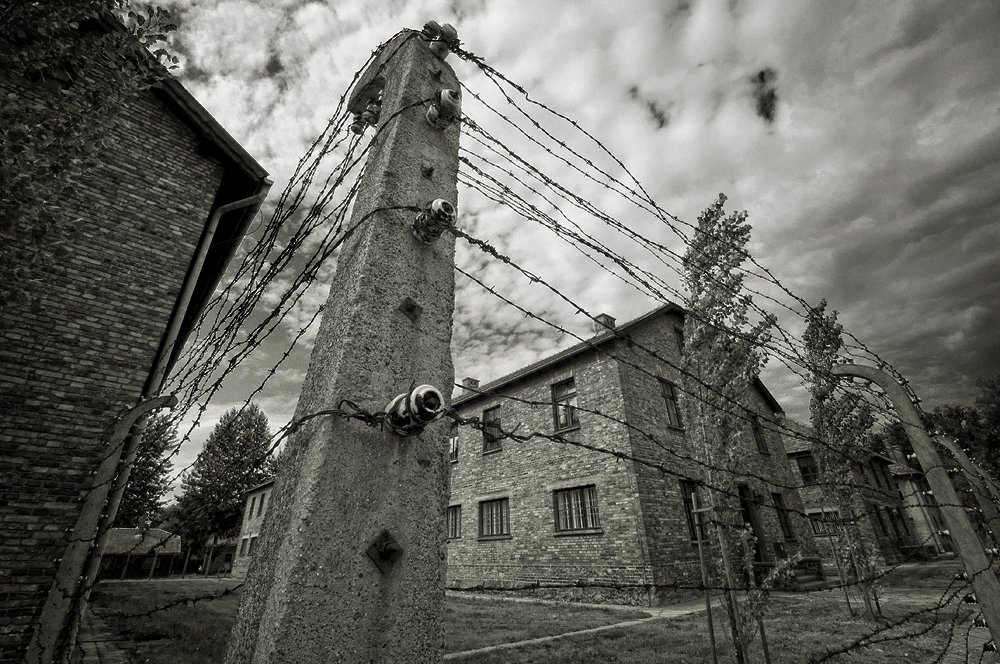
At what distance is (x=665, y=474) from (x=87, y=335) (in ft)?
37.8

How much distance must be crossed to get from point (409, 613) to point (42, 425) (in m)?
5.42

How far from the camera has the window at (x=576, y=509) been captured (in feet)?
37.3

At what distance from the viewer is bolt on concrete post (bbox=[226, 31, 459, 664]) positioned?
1460 millimetres

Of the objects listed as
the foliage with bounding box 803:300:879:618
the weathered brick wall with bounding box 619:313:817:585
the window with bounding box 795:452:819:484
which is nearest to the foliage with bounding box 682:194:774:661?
the weathered brick wall with bounding box 619:313:817:585

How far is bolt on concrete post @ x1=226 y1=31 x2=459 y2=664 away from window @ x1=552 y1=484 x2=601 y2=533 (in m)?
10.5

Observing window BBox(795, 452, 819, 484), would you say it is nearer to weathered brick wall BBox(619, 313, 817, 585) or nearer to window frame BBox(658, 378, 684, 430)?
weathered brick wall BBox(619, 313, 817, 585)

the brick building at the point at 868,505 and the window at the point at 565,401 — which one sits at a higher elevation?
the window at the point at 565,401

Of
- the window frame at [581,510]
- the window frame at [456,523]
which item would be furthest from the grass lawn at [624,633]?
the window frame at [456,523]

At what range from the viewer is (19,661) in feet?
13.2

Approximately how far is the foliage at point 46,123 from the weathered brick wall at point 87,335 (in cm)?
26

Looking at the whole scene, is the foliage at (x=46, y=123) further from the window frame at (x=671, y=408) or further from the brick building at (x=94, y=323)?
the window frame at (x=671, y=408)

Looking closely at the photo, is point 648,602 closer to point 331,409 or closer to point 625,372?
point 625,372

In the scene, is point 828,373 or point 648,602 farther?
point 648,602

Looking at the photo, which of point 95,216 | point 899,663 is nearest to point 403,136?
point 95,216
